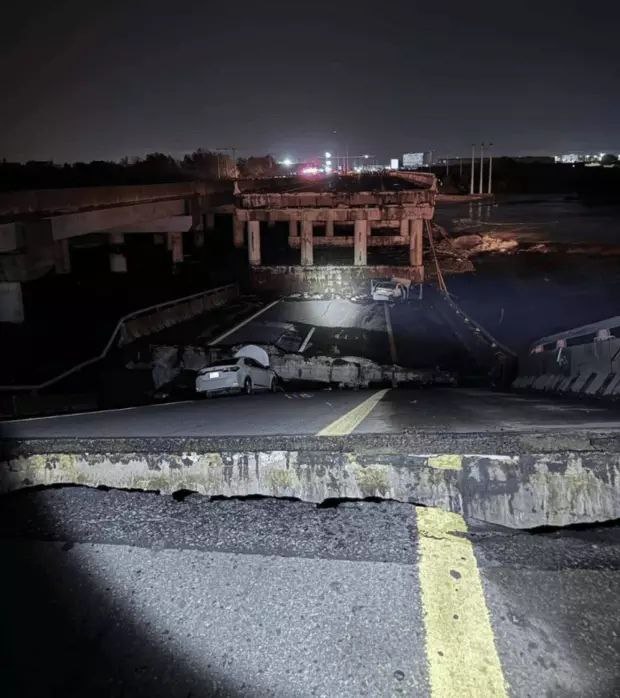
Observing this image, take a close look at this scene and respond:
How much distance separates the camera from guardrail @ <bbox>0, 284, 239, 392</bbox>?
14.4 m

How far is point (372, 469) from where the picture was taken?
3457 millimetres

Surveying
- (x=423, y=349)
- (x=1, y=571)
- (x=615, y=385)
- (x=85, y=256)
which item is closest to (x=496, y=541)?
(x=1, y=571)

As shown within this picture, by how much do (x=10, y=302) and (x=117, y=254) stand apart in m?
13.3

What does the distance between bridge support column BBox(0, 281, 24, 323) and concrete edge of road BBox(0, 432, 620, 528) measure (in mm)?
20058

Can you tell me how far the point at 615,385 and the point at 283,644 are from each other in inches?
231

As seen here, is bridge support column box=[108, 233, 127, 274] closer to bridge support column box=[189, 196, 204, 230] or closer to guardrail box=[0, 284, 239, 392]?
bridge support column box=[189, 196, 204, 230]

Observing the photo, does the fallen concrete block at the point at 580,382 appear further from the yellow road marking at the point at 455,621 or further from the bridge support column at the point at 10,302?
the bridge support column at the point at 10,302

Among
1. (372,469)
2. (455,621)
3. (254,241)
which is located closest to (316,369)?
(372,469)

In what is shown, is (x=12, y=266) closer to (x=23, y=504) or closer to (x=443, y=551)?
(x=23, y=504)

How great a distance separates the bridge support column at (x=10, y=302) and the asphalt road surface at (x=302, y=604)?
818 inches

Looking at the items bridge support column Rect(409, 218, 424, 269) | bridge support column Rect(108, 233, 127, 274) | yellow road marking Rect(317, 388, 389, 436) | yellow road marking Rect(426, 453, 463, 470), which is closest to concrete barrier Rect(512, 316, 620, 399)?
yellow road marking Rect(317, 388, 389, 436)

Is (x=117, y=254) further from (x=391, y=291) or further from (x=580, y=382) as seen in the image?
(x=580, y=382)

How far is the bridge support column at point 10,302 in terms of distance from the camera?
2148cm

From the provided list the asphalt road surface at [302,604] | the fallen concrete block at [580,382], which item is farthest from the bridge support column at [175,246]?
the asphalt road surface at [302,604]
